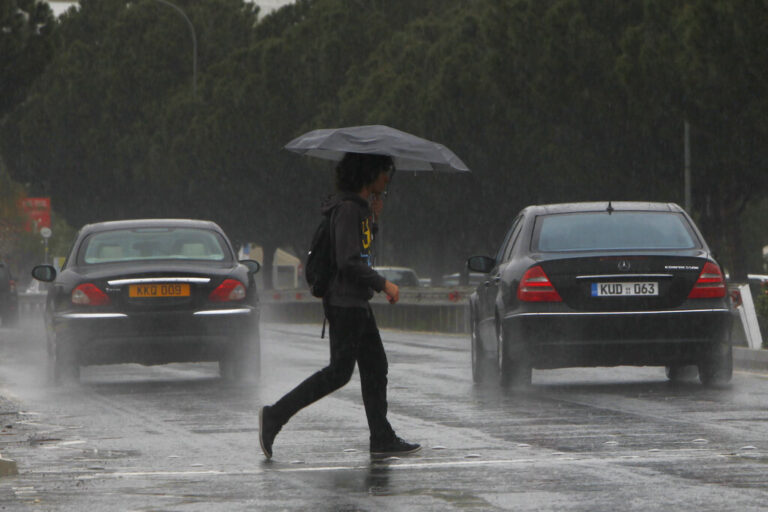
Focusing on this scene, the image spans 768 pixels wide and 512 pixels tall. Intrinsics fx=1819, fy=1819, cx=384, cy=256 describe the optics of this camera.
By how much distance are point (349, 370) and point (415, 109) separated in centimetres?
4391

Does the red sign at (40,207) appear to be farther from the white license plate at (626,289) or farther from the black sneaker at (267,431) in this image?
the black sneaker at (267,431)

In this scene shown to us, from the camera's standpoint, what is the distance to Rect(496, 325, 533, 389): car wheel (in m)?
14.0

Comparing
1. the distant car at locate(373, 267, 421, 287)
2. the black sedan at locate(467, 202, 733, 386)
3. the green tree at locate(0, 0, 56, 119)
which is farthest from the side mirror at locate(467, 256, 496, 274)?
the distant car at locate(373, 267, 421, 287)

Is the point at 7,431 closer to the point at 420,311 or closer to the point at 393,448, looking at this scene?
the point at 393,448

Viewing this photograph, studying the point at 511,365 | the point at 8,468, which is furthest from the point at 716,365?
the point at 8,468

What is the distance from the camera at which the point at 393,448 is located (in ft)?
31.5

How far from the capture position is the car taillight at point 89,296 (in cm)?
1540

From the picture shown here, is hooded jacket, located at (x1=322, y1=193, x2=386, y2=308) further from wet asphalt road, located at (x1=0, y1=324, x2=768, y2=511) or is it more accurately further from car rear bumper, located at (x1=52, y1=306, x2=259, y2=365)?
car rear bumper, located at (x1=52, y1=306, x2=259, y2=365)

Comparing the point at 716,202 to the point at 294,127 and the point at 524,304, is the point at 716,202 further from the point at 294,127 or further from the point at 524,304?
the point at 524,304

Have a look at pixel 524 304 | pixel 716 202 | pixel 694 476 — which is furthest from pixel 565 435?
pixel 716 202

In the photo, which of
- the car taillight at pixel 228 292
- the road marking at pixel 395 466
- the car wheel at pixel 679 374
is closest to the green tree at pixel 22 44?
the car taillight at pixel 228 292

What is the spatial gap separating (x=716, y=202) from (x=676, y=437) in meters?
36.2

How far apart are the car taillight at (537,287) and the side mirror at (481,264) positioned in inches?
63.9

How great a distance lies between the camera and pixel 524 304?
13906 mm
